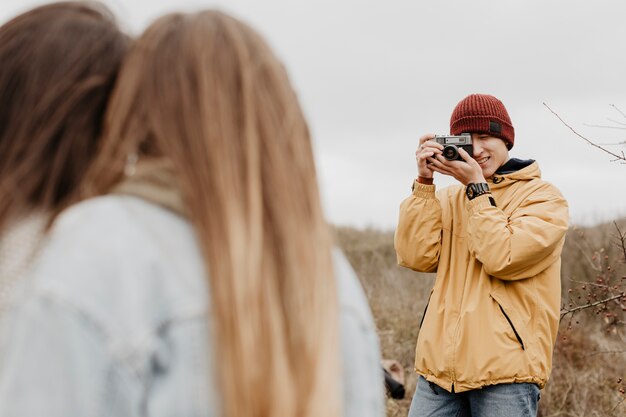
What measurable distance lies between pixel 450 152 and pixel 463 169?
0.12 metres

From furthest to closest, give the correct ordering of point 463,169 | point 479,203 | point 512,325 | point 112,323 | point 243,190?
point 463,169
point 479,203
point 512,325
point 243,190
point 112,323

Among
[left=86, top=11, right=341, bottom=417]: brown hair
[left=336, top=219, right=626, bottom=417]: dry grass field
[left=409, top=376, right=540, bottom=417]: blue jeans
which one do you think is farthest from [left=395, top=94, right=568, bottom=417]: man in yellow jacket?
[left=86, top=11, right=341, bottom=417]: brown hair

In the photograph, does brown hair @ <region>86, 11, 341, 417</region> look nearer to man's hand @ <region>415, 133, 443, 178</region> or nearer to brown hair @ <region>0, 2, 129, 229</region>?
brown hair @ <region>0, 2, 129, 229</region>

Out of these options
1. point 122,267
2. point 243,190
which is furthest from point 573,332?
point 122,267

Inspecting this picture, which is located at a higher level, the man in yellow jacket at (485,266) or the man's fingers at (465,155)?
the man's fingers at (465,155)

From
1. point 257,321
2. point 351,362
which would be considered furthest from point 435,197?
point 257,321

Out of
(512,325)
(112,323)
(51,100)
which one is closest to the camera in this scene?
(112,323)

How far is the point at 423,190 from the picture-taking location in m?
3.53

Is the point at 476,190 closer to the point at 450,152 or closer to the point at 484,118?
the point at 450,152

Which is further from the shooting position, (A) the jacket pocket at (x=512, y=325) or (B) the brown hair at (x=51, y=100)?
(A) the jacket pocket at (x=512, y=325)

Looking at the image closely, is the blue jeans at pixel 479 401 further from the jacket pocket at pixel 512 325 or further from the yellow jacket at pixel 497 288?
the jacket pocket at pixel 512 325

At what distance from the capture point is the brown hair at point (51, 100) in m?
1.19

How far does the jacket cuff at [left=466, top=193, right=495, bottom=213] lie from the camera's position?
3.25 m

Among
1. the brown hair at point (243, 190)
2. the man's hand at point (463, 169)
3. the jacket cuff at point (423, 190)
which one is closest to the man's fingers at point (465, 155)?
Result: the man's hand at point (463, 169)
